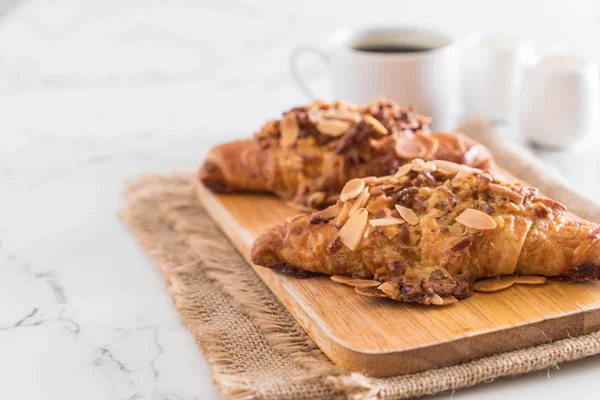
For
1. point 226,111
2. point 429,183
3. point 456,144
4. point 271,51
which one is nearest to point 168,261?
point 429,183

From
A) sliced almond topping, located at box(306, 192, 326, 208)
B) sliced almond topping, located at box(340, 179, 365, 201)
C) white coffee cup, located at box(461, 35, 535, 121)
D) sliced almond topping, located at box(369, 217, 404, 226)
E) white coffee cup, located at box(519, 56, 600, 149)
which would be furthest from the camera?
white coffee cup, located at box(461, 35, 535, 121)

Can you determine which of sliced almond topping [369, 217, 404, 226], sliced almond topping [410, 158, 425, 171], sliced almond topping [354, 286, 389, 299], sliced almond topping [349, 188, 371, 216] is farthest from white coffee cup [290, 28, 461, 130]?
sliced almond topping [354, 286, 389, 299]

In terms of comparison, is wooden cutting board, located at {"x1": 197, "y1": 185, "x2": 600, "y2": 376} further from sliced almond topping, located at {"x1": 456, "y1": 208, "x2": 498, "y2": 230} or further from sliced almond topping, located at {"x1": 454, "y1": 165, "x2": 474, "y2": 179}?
sliced almond topping, located at {"x1": 454, "y1": 165, "x2": 474, "y2": 179}

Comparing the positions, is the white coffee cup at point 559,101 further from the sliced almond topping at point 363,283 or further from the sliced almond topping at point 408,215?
the sliced almond topping at point 363,283

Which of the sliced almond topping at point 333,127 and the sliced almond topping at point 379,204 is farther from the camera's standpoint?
the sliced almond topping at point 333,127

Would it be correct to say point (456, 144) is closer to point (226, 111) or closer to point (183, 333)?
point (183, 333)

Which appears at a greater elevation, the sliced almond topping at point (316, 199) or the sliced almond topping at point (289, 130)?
the sliced almond topping at point (289, 130)

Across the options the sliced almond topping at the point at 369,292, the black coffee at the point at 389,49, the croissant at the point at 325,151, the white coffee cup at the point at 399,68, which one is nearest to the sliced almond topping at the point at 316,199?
the croissant at the point at 325,151
